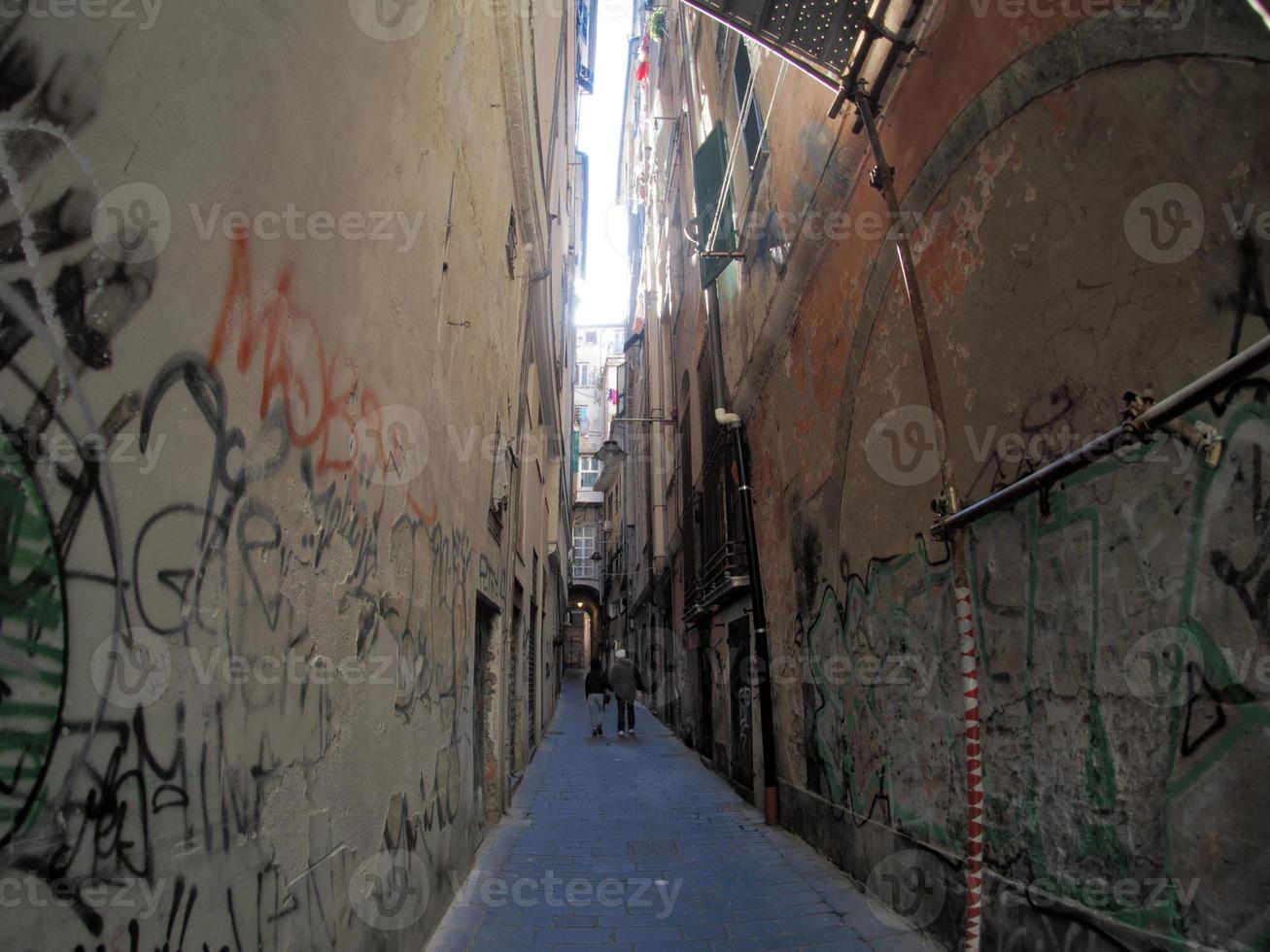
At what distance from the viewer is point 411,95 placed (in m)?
3.68

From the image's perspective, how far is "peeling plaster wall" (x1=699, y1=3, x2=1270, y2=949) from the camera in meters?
2.11

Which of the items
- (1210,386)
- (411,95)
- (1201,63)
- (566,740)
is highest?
(411,95)

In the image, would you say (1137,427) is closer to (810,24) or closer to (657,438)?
(810,24)

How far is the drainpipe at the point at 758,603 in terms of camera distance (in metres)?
7.24

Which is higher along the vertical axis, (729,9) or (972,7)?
(729,9)

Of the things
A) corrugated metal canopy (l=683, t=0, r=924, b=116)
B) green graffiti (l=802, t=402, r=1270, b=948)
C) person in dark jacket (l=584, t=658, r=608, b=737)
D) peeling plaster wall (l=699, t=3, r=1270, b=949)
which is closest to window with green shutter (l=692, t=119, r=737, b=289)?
corrugated metal canopy (l=683, t=0, r=924, b=116)

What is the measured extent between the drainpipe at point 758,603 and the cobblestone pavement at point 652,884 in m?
0.40

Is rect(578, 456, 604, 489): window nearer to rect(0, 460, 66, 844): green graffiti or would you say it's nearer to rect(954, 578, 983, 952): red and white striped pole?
rect(954, 578, 983, 952): red and white striped pole

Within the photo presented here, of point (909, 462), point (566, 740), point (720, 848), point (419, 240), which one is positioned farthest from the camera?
point (566, 740)

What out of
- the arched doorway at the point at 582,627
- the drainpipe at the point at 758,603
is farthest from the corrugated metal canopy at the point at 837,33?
the arched doorway at the point at 582,627

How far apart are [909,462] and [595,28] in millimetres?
22133

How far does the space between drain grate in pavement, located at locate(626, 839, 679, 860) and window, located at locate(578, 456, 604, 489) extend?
1492 inches

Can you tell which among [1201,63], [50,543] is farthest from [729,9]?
[50,543]

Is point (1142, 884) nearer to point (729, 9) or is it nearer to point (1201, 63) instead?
point (1201, 63)
